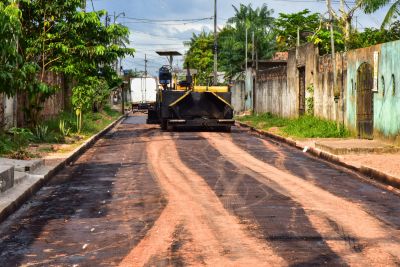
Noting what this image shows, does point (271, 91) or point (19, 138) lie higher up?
point (271, 91)

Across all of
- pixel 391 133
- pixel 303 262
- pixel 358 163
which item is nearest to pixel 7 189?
pixel 303 262

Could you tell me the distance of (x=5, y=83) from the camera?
442 inches

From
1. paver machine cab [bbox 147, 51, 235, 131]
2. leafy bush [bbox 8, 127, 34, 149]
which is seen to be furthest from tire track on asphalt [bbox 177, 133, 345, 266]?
paver machine cab [bbox 147, 51, 235, 131]

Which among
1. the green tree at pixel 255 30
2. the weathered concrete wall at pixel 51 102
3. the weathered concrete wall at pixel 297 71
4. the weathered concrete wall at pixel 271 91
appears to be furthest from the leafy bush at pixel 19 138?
the green tree at pixel 255 30

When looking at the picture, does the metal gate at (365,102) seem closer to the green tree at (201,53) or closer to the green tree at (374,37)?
the green tree at (374,37)

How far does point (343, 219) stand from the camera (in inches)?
339

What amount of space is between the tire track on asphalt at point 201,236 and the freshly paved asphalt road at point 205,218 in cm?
1

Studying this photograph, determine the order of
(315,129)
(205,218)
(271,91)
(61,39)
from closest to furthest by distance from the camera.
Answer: (205,218) < (61,39) < (315,129) < (271,91)

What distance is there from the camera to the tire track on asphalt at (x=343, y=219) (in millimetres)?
6694

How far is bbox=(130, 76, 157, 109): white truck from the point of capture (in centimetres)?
5825

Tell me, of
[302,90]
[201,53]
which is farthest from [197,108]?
[201,53]

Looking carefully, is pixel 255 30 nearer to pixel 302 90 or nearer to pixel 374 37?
pixel 374 37

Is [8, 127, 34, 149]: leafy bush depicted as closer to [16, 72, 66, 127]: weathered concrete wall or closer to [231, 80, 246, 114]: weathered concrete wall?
[16, 72, 66, 127]: weathered concrete wall

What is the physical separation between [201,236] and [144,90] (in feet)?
170
